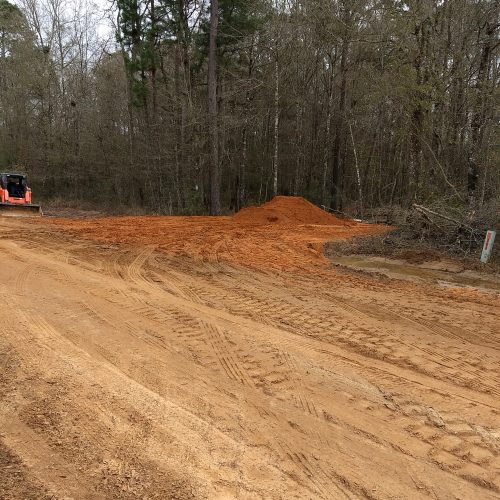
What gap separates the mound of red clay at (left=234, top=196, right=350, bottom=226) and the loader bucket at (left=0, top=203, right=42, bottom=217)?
375 inches

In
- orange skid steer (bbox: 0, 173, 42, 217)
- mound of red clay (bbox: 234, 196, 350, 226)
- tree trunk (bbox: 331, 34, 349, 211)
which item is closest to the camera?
mound of red clay (bbox: 234, 196, 350, 226)

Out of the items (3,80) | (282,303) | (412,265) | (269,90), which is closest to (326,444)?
(282,303)

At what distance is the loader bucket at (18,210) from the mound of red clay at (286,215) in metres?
9.51

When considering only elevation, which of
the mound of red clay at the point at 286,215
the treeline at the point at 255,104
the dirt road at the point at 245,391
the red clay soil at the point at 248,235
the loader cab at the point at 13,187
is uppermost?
the treeline at the point at 255,104

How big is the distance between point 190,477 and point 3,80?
40.9m

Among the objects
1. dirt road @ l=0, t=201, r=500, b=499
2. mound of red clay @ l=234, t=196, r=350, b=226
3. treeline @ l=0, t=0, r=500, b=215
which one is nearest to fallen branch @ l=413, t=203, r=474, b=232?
treeline @ l=0, t=0, r=500, b=215

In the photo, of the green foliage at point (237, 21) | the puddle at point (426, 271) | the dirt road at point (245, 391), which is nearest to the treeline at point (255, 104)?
the green foliage at point (237, 21)

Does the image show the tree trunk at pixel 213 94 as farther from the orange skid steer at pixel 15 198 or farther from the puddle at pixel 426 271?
the puddle at pixel 426 271

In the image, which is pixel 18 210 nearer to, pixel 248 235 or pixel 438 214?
pixel 248 235

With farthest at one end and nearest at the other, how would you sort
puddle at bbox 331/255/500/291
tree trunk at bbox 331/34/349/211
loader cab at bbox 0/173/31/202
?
tree trunk at bbox 331/34/349/211 < loader cab at bbox 0/173/31/202 < puddle at bbox 331/255/500/291

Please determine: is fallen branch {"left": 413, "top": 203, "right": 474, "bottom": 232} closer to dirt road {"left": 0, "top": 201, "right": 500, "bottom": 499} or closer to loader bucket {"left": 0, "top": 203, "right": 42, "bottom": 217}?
dirt road {"left": 0, "top": 201, "right": 500, "bottom": 499}

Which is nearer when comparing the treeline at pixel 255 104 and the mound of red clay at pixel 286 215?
the treeline at pixel 255 104

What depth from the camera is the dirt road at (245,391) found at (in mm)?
2789

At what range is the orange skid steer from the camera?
64.7 ft
